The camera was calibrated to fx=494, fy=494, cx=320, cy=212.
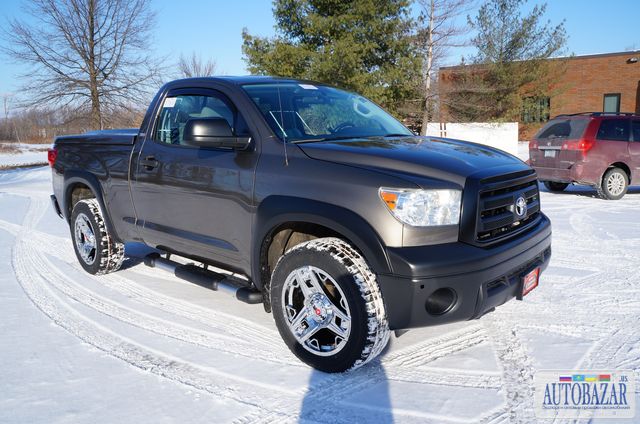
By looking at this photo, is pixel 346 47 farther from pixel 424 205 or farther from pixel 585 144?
pixel 424 205

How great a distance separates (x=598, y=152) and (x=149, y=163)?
344 inches

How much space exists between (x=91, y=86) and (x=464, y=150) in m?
20.2

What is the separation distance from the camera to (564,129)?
994 centimetres

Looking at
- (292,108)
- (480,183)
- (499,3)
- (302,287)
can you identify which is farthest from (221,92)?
(499,3)

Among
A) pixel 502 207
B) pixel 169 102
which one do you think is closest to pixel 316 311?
pixel 502 207

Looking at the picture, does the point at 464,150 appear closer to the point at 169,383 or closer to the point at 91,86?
the point at 169,383

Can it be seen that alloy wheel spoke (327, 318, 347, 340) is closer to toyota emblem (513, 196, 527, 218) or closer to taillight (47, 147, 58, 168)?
toyota emblem (513, 196, 527, 218)

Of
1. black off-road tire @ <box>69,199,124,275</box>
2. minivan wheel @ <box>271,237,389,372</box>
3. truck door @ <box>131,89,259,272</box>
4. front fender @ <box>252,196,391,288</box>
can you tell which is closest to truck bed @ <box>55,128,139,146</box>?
truck door @ <box>131,89,259,272</box>

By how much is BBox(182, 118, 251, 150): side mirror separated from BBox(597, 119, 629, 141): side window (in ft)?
28.6

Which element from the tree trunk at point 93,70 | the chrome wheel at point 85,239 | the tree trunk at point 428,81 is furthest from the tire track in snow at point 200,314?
the tree trunk at point 428,81

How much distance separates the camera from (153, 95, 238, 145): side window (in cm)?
383

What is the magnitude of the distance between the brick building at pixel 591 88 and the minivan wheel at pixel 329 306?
25691mm

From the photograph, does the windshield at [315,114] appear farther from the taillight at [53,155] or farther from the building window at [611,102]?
the building window at [611,102]

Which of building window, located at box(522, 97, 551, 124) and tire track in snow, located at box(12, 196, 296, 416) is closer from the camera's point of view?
tire track in snow, located at box(12, 196, 296, 416)
